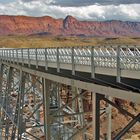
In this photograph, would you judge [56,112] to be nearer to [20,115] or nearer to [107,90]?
[107,90]

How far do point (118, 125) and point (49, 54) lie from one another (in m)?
37.4

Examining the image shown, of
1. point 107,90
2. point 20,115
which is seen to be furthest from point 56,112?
point 20,115

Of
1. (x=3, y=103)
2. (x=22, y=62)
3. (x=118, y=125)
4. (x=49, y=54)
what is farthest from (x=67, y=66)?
(x=118, y=125)

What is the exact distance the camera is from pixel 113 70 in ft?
43.6

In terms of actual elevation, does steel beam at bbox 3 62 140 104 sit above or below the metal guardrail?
below

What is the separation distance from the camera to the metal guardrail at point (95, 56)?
40.9ft

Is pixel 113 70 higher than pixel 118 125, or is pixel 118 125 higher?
pixel 113 70

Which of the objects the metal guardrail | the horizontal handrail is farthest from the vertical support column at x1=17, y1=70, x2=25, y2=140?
the horizontal handrail

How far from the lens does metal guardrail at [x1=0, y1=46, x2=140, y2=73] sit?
1246 cm

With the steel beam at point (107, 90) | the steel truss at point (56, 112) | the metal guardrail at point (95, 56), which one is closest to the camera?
the steel beam at point (107, 90)

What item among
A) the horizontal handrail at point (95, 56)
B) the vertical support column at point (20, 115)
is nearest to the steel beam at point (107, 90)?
the horizontal handrail at point (95, 56)

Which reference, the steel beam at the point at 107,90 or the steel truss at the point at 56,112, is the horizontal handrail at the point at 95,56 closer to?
the steel beam at the point at 107,90

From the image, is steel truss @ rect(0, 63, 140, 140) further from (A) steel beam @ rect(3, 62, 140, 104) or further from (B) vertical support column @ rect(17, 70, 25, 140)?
(A) steel beam @ rect(3, 62, 140, 104)

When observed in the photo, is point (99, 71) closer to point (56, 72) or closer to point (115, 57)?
point (115, 57)
